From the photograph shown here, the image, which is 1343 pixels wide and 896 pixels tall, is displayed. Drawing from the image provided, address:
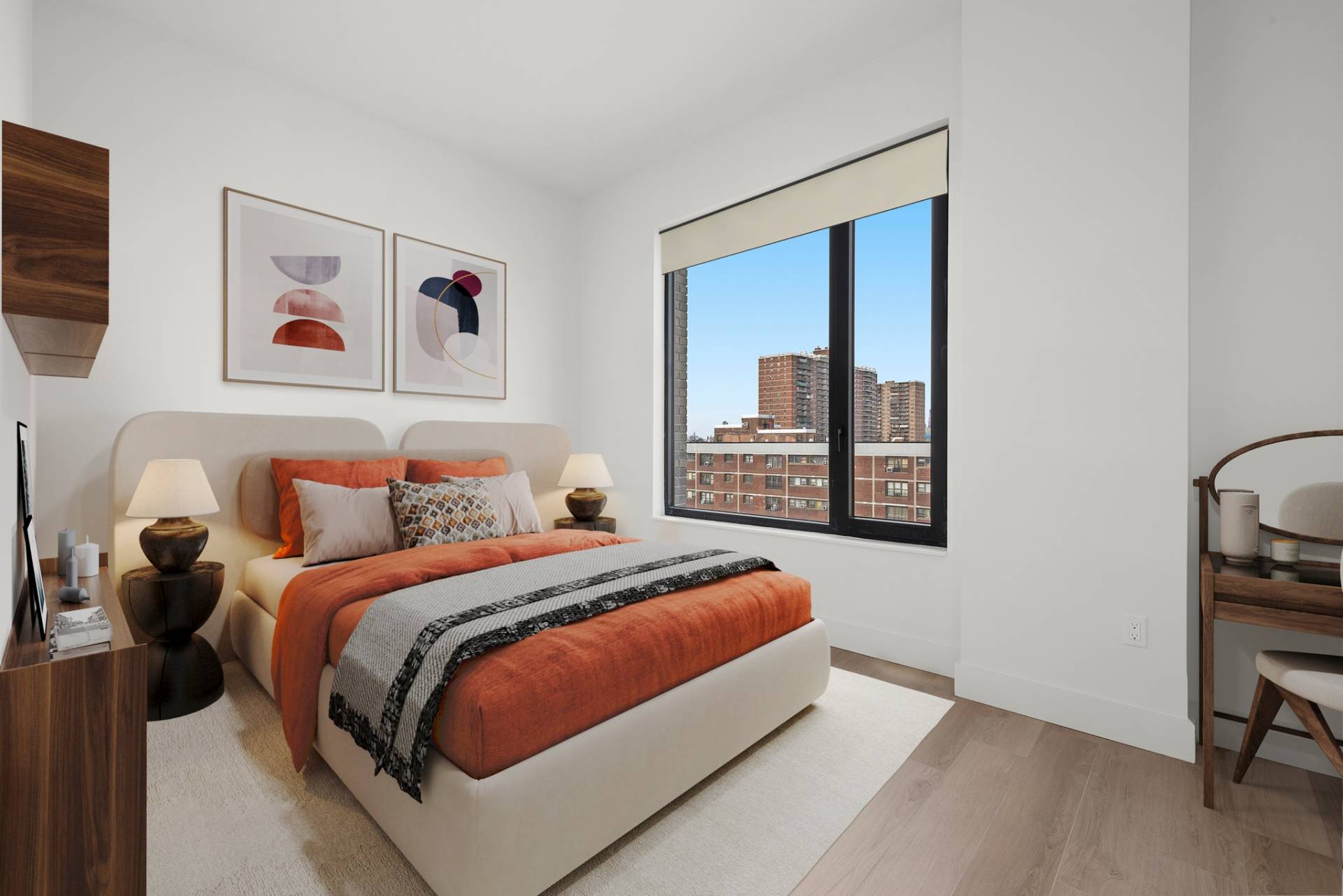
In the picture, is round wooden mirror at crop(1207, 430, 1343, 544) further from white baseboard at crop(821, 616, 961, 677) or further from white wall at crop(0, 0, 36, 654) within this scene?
white wall at crop(0, 0, 36, 654)

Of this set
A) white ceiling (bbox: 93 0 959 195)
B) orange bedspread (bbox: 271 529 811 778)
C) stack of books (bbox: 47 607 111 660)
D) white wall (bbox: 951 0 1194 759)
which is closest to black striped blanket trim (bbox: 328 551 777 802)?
orange bedspread (bbox: 271 529 811 778)

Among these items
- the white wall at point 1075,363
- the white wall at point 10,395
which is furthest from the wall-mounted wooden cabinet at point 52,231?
the white wall at point 1075,363

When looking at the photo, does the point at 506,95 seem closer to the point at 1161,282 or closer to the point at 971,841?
the point at 1161,282

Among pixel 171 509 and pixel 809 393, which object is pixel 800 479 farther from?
pixel 171 509

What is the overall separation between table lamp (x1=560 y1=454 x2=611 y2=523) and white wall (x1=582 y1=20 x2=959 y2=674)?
325 mm

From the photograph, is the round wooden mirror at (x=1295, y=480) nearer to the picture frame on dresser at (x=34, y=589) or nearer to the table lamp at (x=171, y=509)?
the picture frame on dresser at (x=34, y=589)

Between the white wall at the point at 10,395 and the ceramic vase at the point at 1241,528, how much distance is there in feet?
10.5

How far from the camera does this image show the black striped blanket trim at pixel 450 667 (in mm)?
1350

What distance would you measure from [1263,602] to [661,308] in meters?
3.26

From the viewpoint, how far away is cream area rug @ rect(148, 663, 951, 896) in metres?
1.45

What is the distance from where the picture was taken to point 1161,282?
6.79ft

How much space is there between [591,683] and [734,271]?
2.92 m

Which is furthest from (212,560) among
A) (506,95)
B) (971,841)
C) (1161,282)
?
(1161,282)

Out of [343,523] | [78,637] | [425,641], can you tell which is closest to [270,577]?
[343,523]
